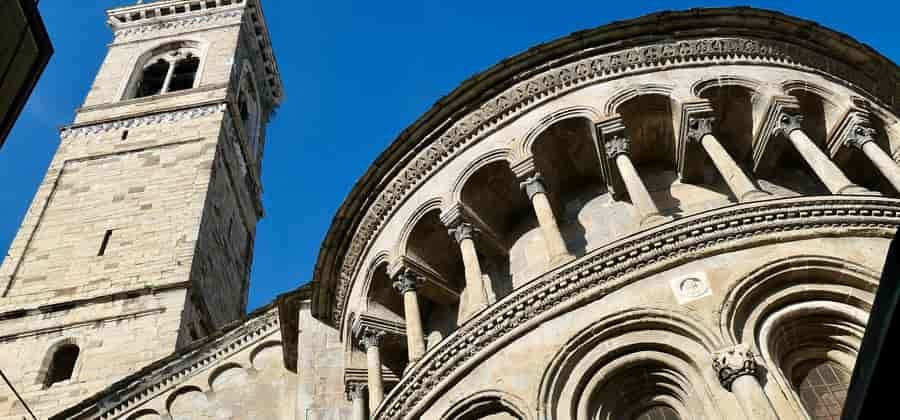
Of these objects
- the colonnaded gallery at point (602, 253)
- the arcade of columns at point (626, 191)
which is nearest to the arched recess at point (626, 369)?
the colonnaded gallery at point (602, 253)

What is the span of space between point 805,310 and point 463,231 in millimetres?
4940

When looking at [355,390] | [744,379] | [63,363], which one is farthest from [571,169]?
[63,363]

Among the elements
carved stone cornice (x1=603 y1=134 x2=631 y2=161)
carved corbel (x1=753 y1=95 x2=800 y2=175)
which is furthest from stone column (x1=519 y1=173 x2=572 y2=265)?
carved corbel (x1=753 y1=95 x2=800 y2=175)

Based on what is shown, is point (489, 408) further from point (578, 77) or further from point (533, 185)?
point (578, 77)

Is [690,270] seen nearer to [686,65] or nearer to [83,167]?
[686,65]

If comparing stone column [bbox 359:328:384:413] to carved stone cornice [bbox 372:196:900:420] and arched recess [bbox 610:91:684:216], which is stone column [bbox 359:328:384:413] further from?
arched recess [bbox 610:91:684:216]

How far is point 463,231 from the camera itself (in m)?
13.5

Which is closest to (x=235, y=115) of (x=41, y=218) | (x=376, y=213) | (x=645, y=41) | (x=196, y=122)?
(x=196, y=122)

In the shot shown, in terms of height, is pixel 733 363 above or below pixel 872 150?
below

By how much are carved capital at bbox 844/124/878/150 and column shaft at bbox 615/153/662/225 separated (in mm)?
3294

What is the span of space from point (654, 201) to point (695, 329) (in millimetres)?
3523

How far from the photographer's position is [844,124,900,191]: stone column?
12.4m

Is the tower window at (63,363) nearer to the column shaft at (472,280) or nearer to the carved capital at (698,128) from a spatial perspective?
the column shaft at (472,280)

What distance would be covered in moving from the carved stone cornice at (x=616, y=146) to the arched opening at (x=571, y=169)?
44 centimetres
